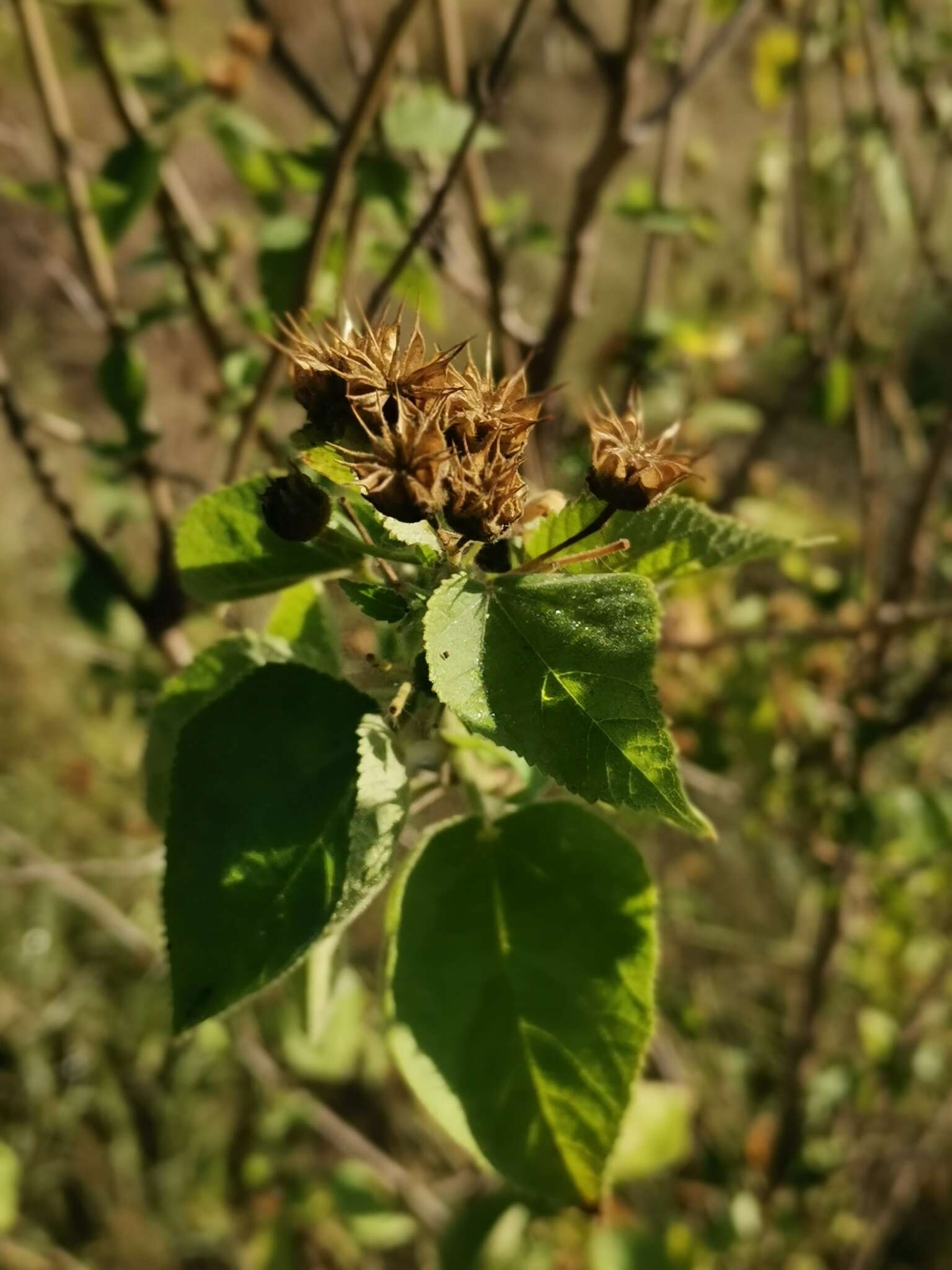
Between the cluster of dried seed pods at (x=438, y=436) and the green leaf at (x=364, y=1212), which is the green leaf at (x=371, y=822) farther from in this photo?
the green leaf at (x=364, y=1212)

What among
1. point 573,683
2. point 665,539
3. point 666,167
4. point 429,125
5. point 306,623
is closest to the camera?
point 573,683

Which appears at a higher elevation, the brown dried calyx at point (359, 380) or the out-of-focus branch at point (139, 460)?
the brown dried calyx at point (359, 380)

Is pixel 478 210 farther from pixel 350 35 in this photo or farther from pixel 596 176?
pixel 350 35

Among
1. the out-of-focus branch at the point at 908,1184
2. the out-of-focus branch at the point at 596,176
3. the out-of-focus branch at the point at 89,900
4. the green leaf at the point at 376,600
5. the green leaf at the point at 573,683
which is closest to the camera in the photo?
the green leaf at the point at 573,683

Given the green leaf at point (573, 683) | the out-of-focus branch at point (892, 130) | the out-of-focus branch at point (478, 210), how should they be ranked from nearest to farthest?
1. the green leaf at point (573, 683)
2. the out-of-focus branch at point (478, 210)
3. the out-of-focus branch at point (892, 130)

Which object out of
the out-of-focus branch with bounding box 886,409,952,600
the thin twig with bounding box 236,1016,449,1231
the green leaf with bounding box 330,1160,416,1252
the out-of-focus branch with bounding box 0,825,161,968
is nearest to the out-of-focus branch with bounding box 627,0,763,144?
the out-of-focus branch with bounding box 886,409,952,600

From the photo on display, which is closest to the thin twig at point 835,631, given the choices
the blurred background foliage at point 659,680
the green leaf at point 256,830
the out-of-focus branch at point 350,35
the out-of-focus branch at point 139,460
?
the blurred background foliage at point 659,680

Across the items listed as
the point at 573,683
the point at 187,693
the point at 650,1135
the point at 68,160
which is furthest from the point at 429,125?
the point at 650,1135
